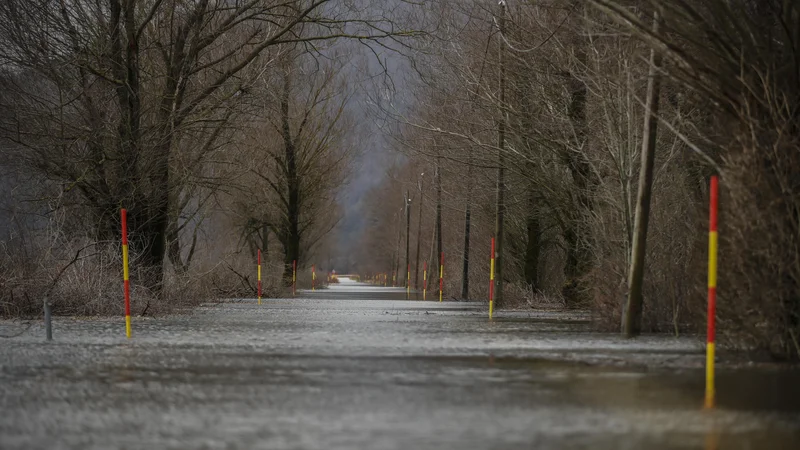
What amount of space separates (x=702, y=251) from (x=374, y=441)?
9.41 m

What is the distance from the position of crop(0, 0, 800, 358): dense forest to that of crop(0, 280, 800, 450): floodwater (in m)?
1.96

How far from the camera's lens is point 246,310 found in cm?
3028

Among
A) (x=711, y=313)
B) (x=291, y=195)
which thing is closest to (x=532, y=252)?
(x=291, y=195)

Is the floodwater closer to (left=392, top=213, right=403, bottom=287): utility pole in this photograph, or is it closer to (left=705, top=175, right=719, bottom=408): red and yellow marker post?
(left=705, top=175, right=719, bottom=408): red and yellow marker post

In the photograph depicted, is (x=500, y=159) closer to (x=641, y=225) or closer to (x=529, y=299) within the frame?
(x=529, y=299)

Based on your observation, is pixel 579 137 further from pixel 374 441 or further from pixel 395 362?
pixel 374 441

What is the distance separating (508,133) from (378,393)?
21989 mm

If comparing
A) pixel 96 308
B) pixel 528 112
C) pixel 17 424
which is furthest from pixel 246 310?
pixel 17 424

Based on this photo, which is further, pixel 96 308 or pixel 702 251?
pixel 96 308

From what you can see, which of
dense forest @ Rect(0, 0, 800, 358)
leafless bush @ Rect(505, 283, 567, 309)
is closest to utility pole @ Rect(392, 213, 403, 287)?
dense forest @ Rect(0, 0, 800, 358)

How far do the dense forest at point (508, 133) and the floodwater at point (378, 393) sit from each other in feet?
6.44

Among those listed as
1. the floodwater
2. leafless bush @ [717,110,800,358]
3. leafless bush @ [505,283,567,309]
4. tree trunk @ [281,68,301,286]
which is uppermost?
tree trunk @ [281,68,301,286]

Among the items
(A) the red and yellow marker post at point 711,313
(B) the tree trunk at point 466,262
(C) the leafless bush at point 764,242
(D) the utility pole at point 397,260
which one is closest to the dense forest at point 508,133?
(C) the leafless bush at point 764,242

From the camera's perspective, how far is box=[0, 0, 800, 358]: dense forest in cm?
1484
